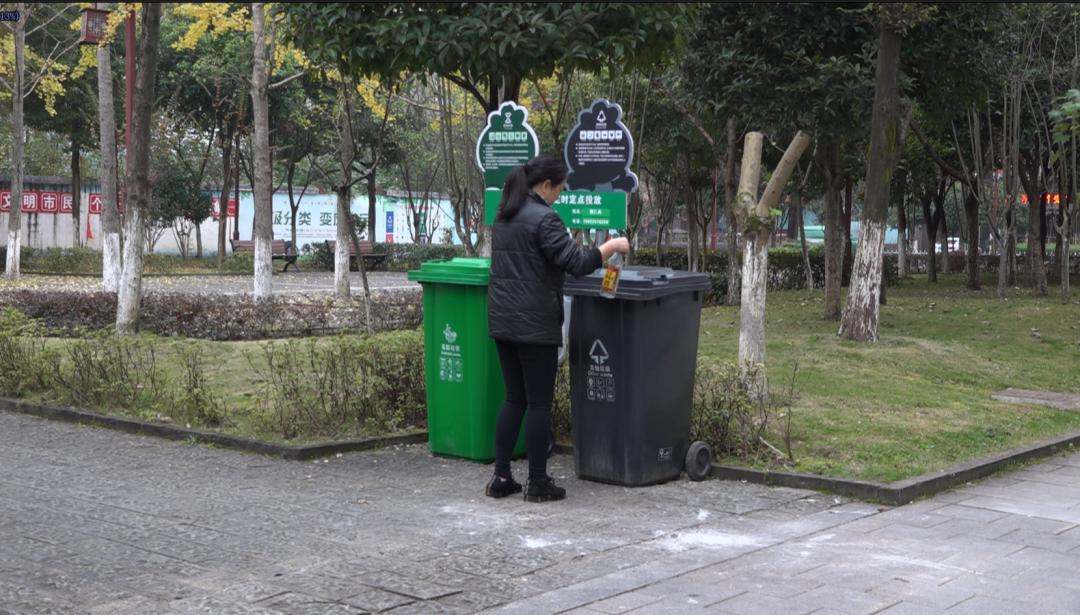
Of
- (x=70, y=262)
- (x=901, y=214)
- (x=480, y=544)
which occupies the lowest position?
(x=480, y=544)

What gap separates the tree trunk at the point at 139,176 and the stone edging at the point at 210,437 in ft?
14.1

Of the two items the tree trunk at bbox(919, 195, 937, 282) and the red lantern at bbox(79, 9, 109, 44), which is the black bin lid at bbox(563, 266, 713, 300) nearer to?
the red lantern at bbox(79, 9, 109, 44)

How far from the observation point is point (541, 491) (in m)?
6.58

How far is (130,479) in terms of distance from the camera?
7.20 meters

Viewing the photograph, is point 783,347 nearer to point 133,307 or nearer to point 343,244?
point 133,307

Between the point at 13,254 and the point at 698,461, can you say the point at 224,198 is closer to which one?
the point at 13,254

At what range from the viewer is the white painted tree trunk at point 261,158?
18.1 m

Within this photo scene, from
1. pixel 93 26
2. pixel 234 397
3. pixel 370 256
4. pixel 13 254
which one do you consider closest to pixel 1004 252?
pixel 93 26

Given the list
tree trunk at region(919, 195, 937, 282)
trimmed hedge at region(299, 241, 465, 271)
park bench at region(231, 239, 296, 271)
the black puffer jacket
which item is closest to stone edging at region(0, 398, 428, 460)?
the black puffer jacket

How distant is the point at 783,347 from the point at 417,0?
6727mm

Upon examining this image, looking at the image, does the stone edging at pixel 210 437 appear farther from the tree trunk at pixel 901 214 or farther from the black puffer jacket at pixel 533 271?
the tree trunk at pixel 901 214

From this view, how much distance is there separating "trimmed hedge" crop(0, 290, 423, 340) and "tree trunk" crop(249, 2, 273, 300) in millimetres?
2884

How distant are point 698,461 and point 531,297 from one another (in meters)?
1.50

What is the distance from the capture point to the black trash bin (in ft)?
22.2
